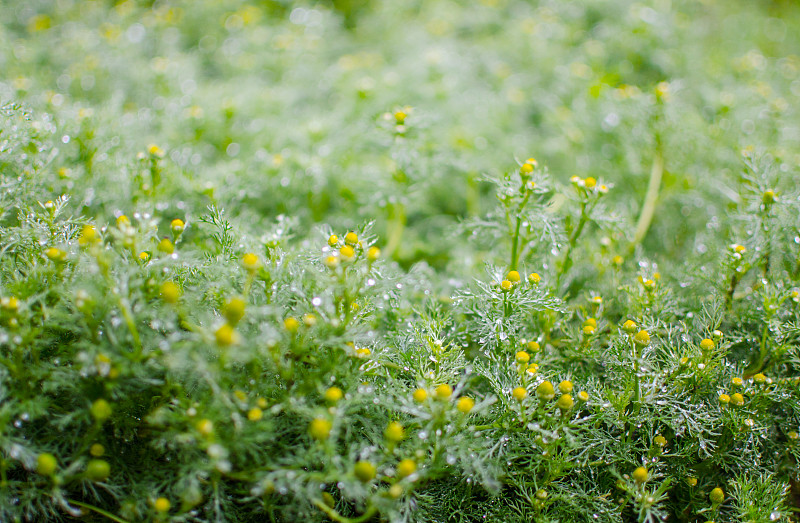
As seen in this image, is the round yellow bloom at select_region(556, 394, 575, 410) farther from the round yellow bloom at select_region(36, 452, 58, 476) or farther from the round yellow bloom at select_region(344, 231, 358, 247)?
the round yellow bloom at select_region(36, 452, 58, 476)

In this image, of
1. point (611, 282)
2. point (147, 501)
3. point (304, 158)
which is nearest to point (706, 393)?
point (611, 282)

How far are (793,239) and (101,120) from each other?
264 centimetres

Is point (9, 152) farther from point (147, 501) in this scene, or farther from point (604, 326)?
point (604, 326)

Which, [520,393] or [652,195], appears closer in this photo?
[520,393]

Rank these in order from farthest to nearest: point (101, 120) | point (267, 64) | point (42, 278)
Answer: point (267, 64)
point (101, 120)
point (42, 278)

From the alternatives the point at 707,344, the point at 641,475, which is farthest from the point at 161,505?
the point at 707,344

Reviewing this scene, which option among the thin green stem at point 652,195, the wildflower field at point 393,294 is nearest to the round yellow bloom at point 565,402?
the wildflower field at point 393,294

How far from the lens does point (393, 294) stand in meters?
1.49

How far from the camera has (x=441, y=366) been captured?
4.79 feet

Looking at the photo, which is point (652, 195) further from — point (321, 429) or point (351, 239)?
point (321, 429)

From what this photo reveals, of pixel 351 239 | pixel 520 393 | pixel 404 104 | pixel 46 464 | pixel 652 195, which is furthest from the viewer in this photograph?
pixel 404 104

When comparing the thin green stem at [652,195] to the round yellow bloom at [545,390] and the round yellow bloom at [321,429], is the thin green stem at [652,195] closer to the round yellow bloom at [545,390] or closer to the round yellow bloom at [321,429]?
the round yellow bloom at [545,390]

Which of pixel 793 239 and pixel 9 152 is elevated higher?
pixel 9 152

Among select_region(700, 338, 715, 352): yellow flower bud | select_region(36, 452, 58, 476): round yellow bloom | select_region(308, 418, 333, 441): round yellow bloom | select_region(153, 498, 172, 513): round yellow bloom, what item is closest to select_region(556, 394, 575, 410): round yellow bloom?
select_region(700, 338, 715, 352): yellow flower bud
